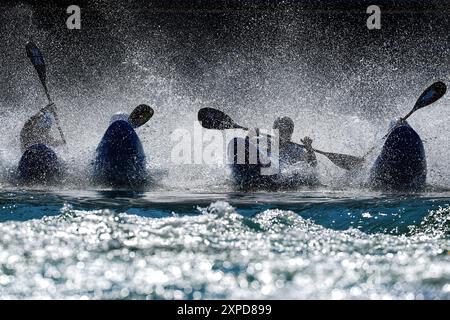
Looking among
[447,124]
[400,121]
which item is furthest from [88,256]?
[447,124]

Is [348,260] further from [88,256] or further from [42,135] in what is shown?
[42,135]

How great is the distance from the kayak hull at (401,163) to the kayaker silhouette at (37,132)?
2.76 metres

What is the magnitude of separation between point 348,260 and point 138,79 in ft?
22.4

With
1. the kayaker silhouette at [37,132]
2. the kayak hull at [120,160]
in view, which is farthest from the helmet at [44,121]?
the kayak hull at [120,160]

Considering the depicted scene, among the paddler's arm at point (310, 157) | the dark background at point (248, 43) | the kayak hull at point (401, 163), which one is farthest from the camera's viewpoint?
the dark background at point (248, 43)

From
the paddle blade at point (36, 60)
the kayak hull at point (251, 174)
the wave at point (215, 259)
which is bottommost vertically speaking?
the wave at point (215, 259)

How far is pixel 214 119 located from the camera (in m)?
6.30

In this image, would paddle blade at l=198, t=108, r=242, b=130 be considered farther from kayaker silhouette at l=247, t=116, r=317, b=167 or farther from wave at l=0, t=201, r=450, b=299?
wave at l=0, t=201, r=450, b=299

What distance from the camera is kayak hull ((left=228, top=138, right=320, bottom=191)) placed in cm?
529

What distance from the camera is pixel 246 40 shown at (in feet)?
29.9

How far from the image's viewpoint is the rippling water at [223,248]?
232 cm

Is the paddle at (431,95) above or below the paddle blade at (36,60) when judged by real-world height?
below

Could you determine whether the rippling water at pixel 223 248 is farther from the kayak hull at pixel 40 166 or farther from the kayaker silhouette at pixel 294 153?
the kayaker silhouette at pixel 294 153


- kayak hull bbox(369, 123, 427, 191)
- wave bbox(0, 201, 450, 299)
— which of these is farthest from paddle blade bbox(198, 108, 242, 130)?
wave bbox(0, 201, 450, 299)
